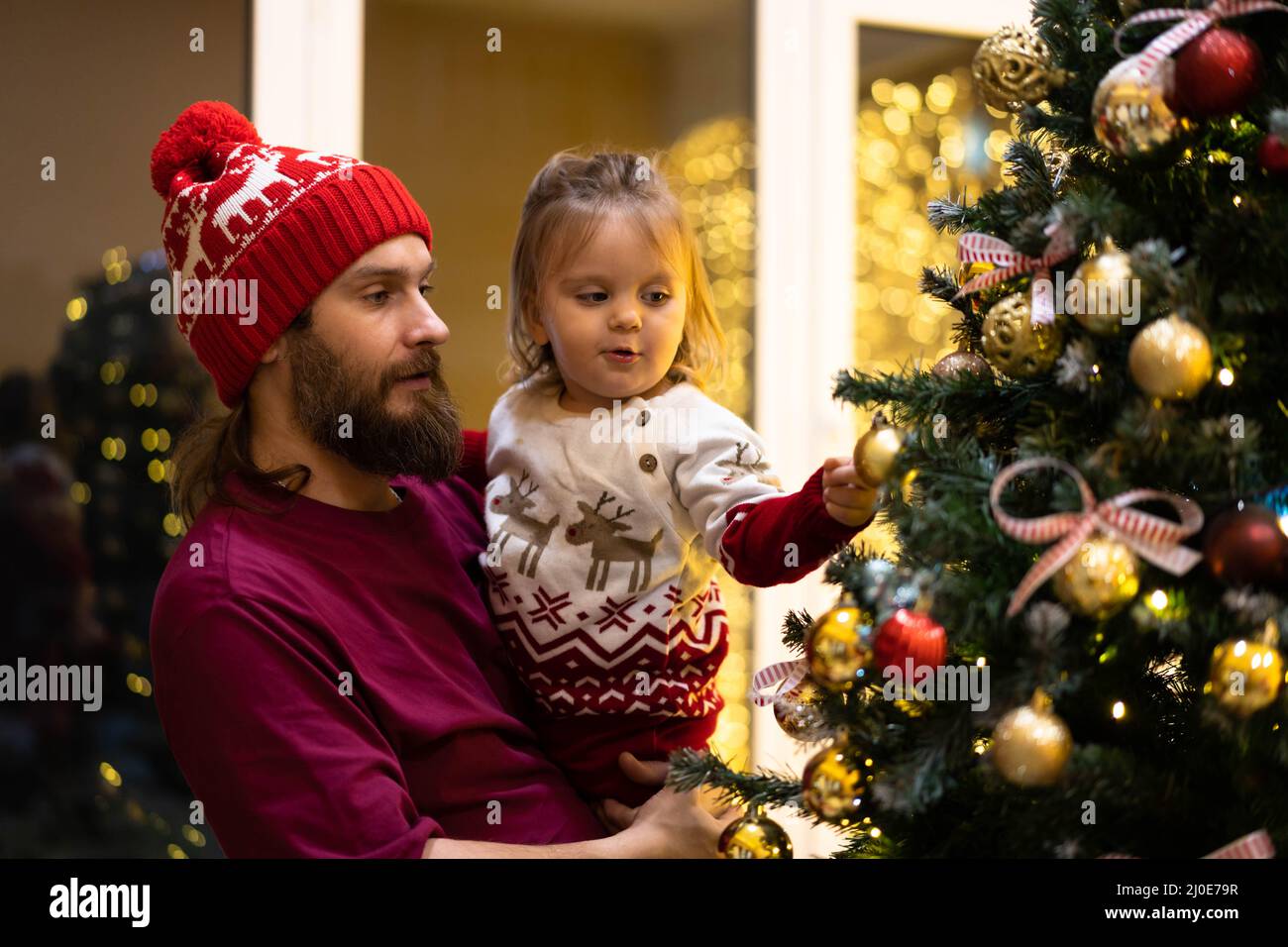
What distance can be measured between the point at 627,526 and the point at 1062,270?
57 cm

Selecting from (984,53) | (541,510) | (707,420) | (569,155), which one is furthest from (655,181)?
(984,53)

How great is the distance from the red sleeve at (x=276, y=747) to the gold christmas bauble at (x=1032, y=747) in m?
0.58

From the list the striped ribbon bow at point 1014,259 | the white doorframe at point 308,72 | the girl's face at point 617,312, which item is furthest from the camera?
the white doorframe at point 308,72

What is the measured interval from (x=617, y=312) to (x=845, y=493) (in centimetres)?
42

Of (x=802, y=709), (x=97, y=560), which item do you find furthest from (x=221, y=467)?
(x=97, y=560)

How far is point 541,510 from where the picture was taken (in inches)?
58.7

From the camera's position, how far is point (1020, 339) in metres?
1.03

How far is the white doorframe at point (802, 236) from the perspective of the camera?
9.84ft

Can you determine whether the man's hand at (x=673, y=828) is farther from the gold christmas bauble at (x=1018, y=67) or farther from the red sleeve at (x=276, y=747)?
the gold christmas bauble at (x=1018, y=67)

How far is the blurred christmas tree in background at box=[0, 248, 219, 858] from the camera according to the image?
2457 mm

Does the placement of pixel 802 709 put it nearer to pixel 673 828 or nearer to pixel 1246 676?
pixel 673 828

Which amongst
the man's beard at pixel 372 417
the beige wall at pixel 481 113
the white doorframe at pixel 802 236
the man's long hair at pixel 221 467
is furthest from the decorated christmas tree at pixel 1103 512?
the white doorframe at pixel 802 236
